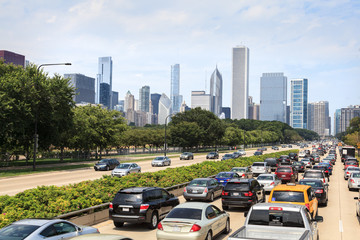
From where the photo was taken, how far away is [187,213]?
11.4m

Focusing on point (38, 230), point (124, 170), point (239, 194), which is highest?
point (38, 230)

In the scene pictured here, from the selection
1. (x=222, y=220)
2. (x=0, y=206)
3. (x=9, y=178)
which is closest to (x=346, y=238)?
(x=222, y=220)

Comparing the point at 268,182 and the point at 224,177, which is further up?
the point at 224,177

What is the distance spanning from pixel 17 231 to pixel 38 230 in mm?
492

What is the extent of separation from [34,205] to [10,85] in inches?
1170

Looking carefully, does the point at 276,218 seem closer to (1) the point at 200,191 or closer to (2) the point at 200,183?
(1) the point at 200,191

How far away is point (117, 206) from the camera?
1367 cm

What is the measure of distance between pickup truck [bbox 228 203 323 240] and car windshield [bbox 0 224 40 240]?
4954 millimetres

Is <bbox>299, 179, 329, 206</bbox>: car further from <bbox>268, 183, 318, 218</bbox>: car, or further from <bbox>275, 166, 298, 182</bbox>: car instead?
<bbox>275, 166, 298, 182</bbox>: car

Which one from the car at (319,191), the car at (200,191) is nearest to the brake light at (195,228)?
the car at (200,191)

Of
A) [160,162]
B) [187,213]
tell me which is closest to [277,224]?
[187,213]

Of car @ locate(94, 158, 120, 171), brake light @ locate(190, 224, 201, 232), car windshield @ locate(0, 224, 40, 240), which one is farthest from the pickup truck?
car @ locate(94, 158, 120, 171)

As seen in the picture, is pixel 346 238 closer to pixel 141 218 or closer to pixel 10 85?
pixel 141 218

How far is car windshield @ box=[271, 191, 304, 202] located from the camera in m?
13.6
